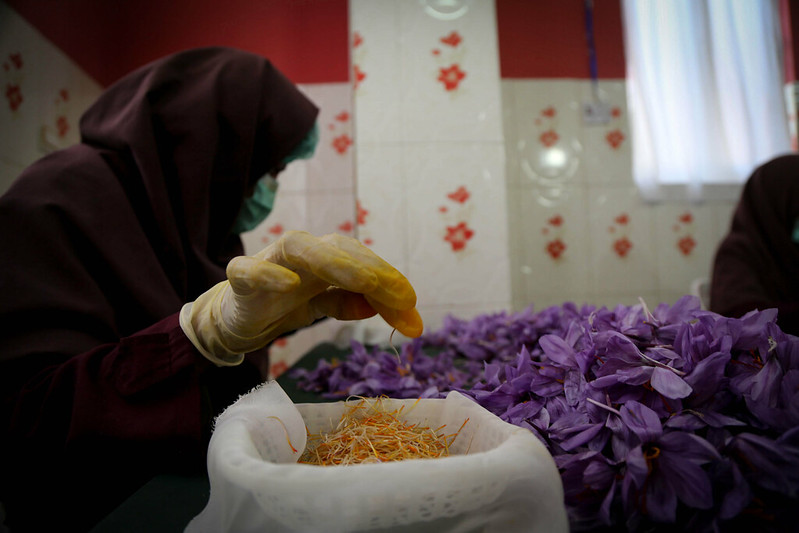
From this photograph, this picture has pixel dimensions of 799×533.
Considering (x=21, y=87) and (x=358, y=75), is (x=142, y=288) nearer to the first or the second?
(x=21, y=87)

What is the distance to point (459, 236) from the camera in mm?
2006

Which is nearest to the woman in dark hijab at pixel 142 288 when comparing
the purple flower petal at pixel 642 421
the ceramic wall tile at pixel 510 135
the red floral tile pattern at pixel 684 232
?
the purple flower petal at pixel 642 421

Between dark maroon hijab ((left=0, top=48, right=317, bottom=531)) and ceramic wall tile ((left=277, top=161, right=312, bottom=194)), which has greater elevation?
ceramic wall tile ((left=277, top=161, right=312, bottom=194))

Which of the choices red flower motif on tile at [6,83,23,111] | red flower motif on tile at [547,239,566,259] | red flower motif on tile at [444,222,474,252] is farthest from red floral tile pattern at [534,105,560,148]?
red flower motif on tile at [6,83,23,111]

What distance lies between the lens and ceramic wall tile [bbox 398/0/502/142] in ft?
6.61

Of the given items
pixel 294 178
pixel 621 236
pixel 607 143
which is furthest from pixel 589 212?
pixel 294 178

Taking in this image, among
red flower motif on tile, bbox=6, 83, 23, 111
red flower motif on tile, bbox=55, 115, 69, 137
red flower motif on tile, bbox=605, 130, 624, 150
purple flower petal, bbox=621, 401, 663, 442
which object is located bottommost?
purple flower petal, bbox=621, 401, 663, 442

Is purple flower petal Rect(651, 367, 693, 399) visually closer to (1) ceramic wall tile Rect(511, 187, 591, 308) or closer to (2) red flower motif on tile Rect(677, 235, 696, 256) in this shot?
(1) ceramic wall tile Rect(511, 187, 591, 308)

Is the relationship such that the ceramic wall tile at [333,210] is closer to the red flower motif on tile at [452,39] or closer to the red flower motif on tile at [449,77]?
the red flower motif on tile at [449,77]

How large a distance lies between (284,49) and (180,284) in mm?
705

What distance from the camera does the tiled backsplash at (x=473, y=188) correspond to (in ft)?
6.45

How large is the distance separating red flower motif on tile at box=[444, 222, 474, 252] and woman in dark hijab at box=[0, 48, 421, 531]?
1.10m

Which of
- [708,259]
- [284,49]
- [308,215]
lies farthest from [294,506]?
[708,259]

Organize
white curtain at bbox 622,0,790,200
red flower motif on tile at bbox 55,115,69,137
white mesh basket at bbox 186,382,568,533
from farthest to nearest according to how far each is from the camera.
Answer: white curtain at bbox 622,0,790,200 → red flower motif on tile at bbox 55,115,69,137 → white mesh basket at bbox 186,382,568,533
